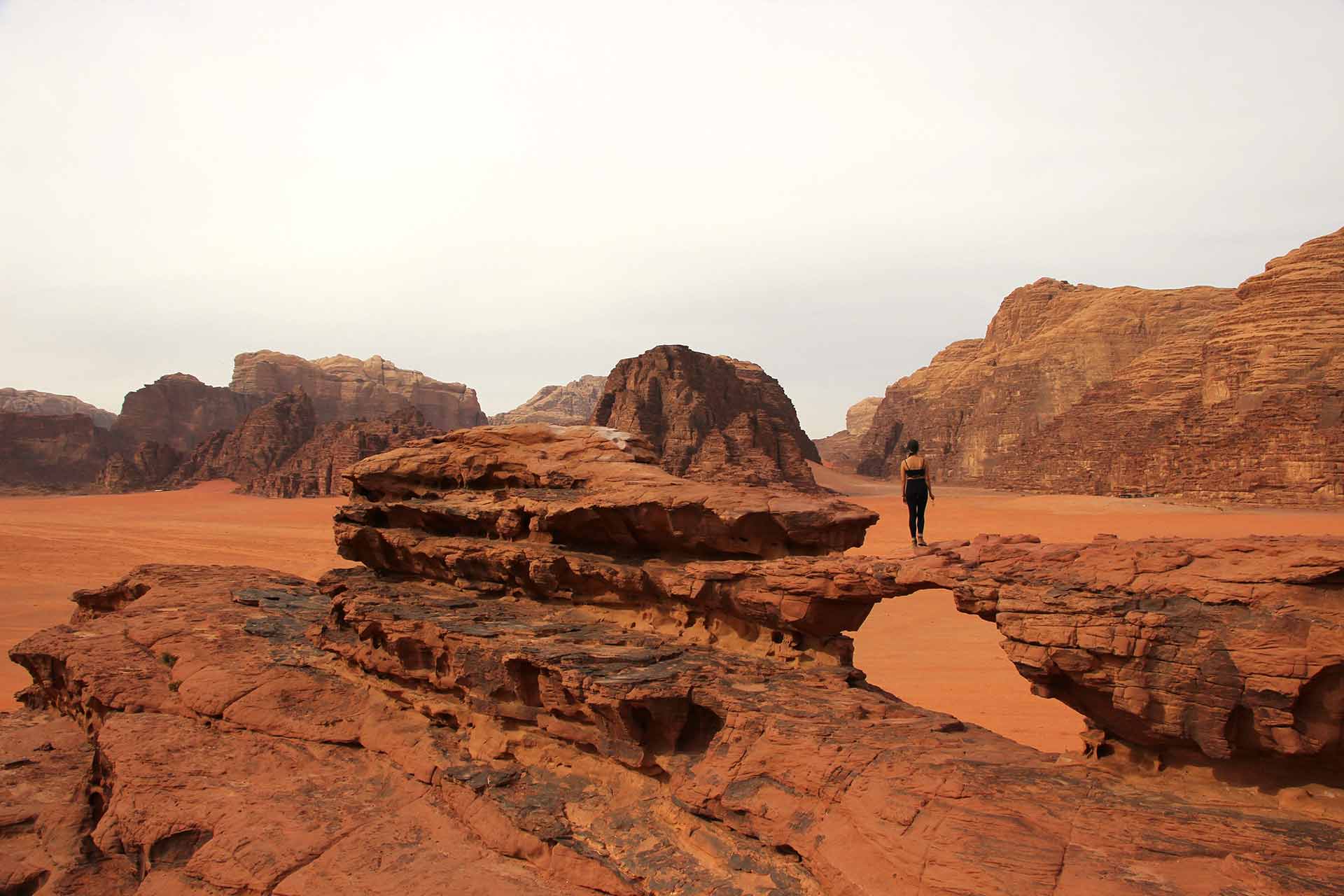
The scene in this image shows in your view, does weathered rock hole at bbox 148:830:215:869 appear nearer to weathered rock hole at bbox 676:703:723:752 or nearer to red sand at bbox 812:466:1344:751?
weathered rock hole at bbox 676:703:723:752

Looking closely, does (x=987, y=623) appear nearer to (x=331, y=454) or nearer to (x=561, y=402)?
(x=331, y=454)

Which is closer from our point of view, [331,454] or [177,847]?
[177,847]

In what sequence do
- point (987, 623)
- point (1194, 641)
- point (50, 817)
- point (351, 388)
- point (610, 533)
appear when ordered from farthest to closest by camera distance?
point (351, 388) < point (987, 623) < point (610, 533) < point (50, 817) < point (1194, 641)

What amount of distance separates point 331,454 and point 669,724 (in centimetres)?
5010

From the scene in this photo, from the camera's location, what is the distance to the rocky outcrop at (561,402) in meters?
110

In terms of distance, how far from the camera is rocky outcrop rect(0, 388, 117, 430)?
101188mm

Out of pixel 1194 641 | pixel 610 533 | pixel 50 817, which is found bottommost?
pixel 50 817

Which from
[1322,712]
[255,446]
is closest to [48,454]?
[255,446]

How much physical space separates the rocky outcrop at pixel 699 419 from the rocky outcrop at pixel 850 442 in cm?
3301

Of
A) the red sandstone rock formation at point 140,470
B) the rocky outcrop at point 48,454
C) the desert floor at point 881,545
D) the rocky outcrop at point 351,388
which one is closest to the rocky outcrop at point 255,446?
the red sandstone rock formation at point 140,470

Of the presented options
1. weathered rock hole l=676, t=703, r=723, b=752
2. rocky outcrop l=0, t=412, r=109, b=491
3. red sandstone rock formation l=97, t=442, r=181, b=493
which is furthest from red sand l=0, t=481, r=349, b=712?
rocky outcrop l=0, t=412, r=109, b=491

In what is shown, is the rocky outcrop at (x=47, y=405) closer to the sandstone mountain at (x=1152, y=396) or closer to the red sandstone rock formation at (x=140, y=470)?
the red sandstone rock formation at (x=140, y=470)

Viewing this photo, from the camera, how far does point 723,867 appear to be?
14.4 feet

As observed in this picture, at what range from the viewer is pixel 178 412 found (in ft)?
254
